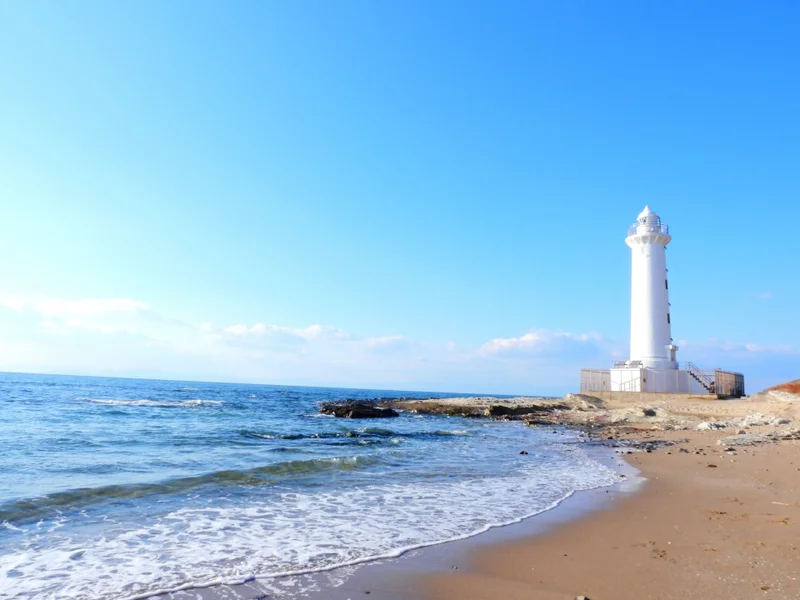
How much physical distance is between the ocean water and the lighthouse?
22.0 m

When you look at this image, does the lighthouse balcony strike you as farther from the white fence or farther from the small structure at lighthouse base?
the white fence

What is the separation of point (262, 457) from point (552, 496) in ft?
27.3

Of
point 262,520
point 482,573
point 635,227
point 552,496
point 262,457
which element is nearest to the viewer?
point 482,573

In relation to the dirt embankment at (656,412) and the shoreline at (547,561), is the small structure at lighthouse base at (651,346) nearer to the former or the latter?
the dirt embankment at (656,412)

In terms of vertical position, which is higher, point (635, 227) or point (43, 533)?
point (635, 227)

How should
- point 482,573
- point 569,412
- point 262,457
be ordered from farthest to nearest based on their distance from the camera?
1. point 569,412
2. point 262,457
3. point 482,573

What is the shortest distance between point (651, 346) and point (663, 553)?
3391 cm

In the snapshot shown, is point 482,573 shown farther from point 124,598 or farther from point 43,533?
point 43,533

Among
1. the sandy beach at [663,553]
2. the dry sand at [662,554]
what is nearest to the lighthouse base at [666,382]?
the sandy beach at [663,553]

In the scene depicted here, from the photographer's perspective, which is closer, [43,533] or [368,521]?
[43,533]

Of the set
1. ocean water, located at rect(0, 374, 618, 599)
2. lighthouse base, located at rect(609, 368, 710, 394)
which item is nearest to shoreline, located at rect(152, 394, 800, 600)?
ocean water, located at rect(0, 374, 618, 599)

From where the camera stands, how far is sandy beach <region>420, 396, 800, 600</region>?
5.20 m

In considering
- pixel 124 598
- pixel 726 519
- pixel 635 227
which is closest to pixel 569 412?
pixel 635 227

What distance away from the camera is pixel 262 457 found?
14758 millimetres
